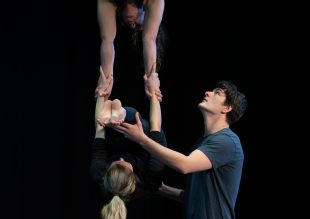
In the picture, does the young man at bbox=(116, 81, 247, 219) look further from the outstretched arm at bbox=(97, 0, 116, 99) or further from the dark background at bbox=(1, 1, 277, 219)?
the dark background at bbox=(1, 1, 277, 219)

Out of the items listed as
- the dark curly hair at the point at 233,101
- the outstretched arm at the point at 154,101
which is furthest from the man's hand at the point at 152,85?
the dark curly hair at the point at 233,101

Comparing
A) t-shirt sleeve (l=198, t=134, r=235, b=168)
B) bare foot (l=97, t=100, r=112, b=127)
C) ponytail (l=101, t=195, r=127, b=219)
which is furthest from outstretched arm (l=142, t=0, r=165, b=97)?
ponytail (l=101, t=195, r=127, b=219)

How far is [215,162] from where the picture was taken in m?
2.26

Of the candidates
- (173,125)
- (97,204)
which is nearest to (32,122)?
(97,204)

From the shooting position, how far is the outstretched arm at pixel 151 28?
2.57 m

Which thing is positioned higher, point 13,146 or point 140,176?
point 140,176

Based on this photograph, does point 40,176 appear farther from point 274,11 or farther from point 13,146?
point 274,11

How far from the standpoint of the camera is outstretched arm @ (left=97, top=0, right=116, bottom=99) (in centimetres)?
260

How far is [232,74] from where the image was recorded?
3.49 m

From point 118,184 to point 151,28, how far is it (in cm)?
84

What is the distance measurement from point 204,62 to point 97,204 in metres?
1.23

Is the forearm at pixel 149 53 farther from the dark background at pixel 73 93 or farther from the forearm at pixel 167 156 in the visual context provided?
the dark background at pixel 73 93

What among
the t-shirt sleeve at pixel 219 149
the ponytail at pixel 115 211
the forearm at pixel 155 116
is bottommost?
the ponytail at pixel 115 211

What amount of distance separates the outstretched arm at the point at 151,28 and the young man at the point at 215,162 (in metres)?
0.36
